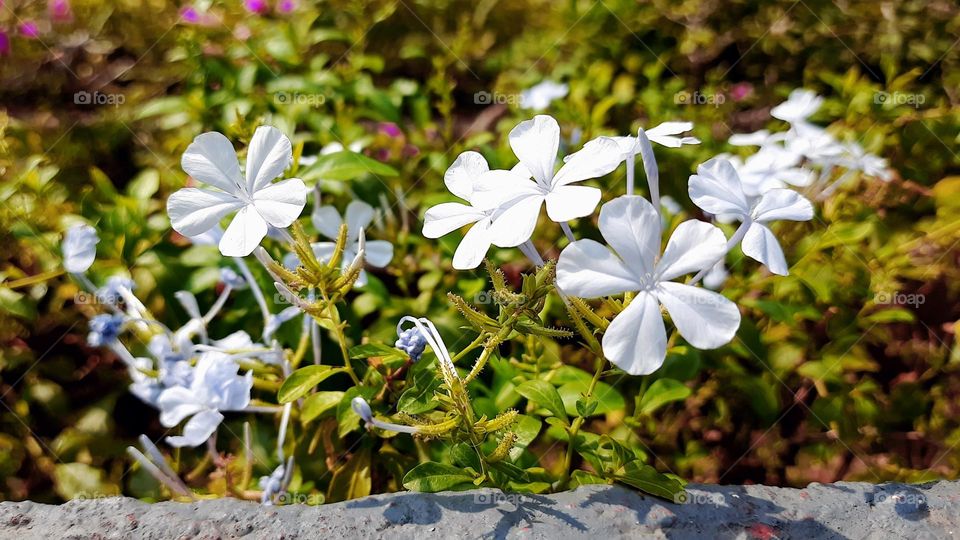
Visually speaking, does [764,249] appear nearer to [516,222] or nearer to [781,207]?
[781,207]

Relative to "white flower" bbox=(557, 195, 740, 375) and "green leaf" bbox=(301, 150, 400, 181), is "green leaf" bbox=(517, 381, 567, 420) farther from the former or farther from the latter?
"green leaf" bbox=(301, 150, 400, 181)

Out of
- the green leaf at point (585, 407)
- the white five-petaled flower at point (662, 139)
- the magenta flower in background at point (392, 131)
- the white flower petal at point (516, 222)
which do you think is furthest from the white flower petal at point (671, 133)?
the magenta flower in background at point (392, 131)

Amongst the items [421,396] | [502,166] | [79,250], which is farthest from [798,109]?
[79,250]

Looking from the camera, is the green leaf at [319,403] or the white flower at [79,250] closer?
the green leaf at [319,403]

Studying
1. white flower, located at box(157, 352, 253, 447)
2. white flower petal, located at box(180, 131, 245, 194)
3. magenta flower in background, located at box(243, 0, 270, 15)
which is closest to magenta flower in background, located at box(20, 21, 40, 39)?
magenta flower in background, located at box(243, 0, 270, 15)

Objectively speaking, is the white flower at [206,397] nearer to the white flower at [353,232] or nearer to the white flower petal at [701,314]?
the white flower at [353,232]

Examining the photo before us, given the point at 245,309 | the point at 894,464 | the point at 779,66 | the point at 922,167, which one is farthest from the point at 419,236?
the point at 779,66
